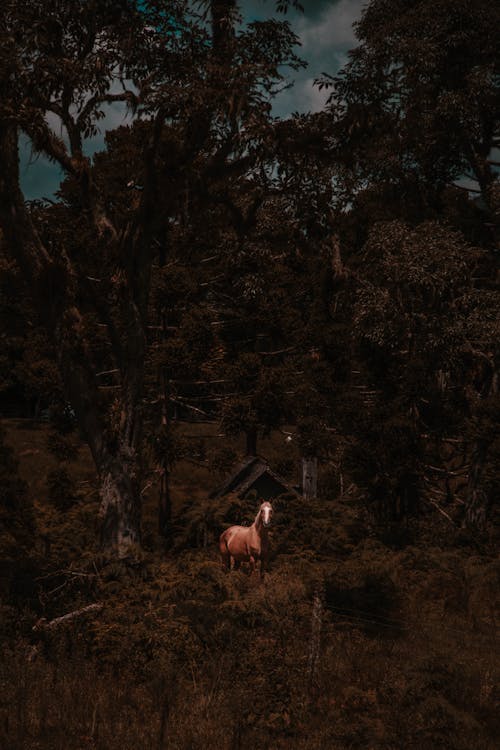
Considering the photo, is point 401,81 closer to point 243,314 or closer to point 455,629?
point 243,314

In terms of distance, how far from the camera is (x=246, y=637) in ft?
31.0

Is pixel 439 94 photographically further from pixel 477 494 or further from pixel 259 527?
pixel 259 527

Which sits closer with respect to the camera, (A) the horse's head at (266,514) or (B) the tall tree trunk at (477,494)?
(A) the horse's head at (266,514)

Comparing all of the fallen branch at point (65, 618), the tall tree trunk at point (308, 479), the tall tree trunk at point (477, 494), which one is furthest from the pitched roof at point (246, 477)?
the fallen branch at point (65, 618)

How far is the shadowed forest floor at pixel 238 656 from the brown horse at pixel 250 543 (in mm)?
679

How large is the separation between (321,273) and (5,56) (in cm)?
1600

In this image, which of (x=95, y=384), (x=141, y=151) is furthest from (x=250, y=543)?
(x=141, y=151)

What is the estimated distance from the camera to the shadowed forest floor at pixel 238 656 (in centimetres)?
734

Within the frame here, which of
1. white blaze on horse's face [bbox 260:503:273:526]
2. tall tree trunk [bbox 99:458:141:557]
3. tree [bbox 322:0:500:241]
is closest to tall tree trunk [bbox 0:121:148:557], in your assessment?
tall tree trunk [bbox 99:458:141:557]

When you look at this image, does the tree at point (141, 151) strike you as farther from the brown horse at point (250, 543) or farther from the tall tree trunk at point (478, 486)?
the tall tree trunk at point (478, 486)

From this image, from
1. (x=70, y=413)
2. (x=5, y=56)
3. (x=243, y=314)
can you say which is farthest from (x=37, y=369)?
(x=5, y=56)

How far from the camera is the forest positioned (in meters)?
8.37

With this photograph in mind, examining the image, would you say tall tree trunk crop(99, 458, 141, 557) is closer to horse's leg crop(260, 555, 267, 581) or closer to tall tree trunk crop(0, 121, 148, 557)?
tall tree trunk crop(0, 121, 148, 557)

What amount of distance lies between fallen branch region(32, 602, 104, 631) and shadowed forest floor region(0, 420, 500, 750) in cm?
7
